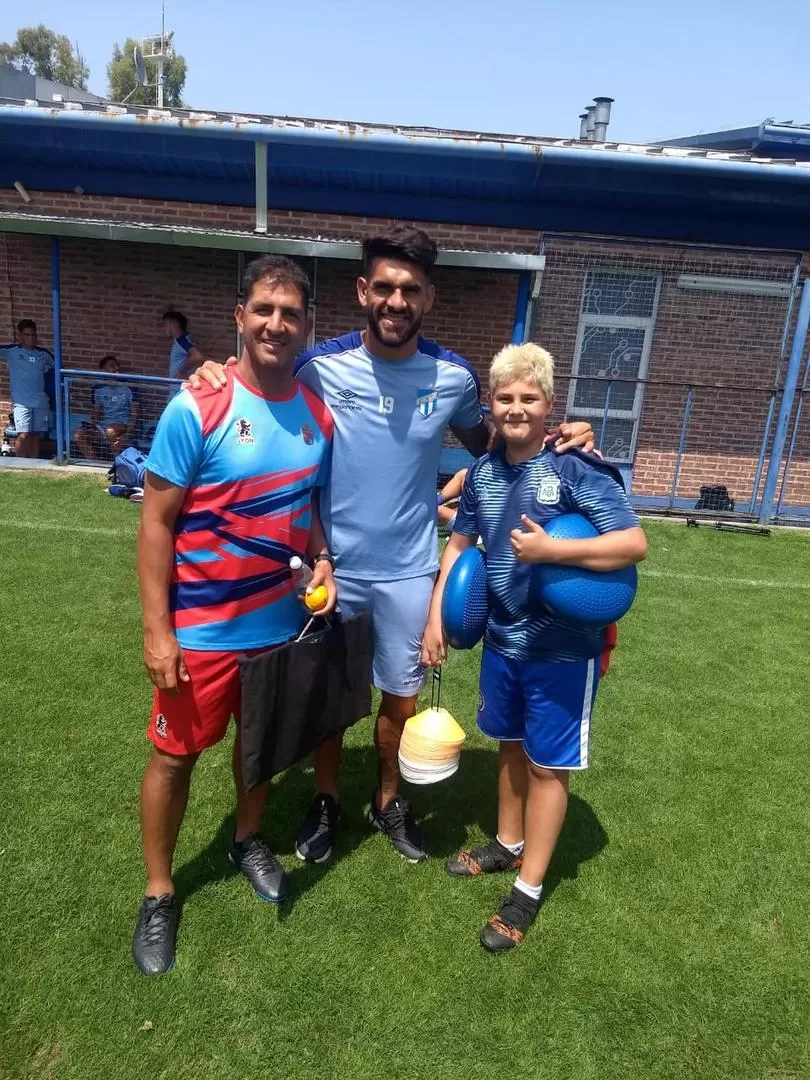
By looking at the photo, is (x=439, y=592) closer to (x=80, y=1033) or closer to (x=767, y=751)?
(x=80, y=1033)

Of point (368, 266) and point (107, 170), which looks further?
point (107, 170)

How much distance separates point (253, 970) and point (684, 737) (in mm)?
2544

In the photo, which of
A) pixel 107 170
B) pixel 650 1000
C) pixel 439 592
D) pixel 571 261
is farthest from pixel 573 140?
pixel 650 1000

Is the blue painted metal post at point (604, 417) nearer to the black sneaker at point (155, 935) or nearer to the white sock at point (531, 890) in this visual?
the white sock at point (531, 890)

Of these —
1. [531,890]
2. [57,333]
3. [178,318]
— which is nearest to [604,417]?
[178,318]

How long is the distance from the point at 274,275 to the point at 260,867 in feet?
6.38

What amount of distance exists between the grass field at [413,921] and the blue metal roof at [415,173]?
657 centimetres

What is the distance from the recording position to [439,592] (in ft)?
8.47

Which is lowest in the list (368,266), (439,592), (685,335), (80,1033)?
(80,1033)

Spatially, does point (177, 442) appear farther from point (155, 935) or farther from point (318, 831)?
point (318, 831)

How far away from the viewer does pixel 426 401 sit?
2539mm

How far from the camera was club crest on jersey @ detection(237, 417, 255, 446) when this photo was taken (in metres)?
2.09

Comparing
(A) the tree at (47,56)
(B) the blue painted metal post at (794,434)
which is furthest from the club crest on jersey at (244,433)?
(A) the tree at (47,56)

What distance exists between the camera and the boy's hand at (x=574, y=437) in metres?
2.25
